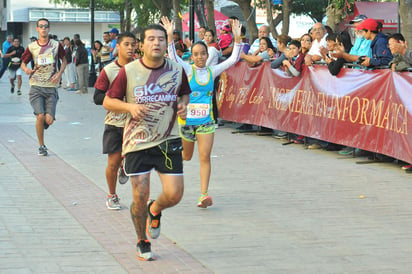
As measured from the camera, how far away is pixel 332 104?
12.1 metres

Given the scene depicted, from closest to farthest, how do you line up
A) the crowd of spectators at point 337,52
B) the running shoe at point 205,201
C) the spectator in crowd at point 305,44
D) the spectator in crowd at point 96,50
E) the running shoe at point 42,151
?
the running shoe at point 205,201 → the crowd of spectators at point 337,52 → the running shoe at point 42,151 → the spectator in crowd at point 305,44 → the spectator in crowd at point 96,50

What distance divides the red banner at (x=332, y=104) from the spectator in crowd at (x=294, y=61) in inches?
5.4

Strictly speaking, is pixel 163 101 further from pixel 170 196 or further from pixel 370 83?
pixel 370 83

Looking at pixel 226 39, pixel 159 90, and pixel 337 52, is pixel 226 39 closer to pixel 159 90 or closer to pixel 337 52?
pixel 337 52

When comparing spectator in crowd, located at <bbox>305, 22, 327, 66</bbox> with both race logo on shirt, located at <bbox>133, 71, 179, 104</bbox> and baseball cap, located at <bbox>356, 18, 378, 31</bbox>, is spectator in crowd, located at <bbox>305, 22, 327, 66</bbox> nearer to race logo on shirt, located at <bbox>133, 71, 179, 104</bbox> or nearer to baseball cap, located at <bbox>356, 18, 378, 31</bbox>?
baseball cap, located at <bbox>356, 18, 378, 31</bbox>

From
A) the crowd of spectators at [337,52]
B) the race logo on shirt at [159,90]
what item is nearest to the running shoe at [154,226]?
the race logo on shirt at [159,90]

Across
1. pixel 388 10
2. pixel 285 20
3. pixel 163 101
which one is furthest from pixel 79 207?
pixel 388 10

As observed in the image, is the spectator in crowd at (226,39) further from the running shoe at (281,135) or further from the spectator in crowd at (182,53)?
the running shoe at (281,135)

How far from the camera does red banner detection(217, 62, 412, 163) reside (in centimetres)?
1052

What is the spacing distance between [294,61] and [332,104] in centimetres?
154

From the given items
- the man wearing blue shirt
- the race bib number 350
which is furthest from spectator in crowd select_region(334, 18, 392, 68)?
the race bib number 350

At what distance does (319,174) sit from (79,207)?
3523 millimetres

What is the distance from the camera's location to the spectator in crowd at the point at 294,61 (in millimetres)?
13141

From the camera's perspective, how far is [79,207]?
26.8ft
